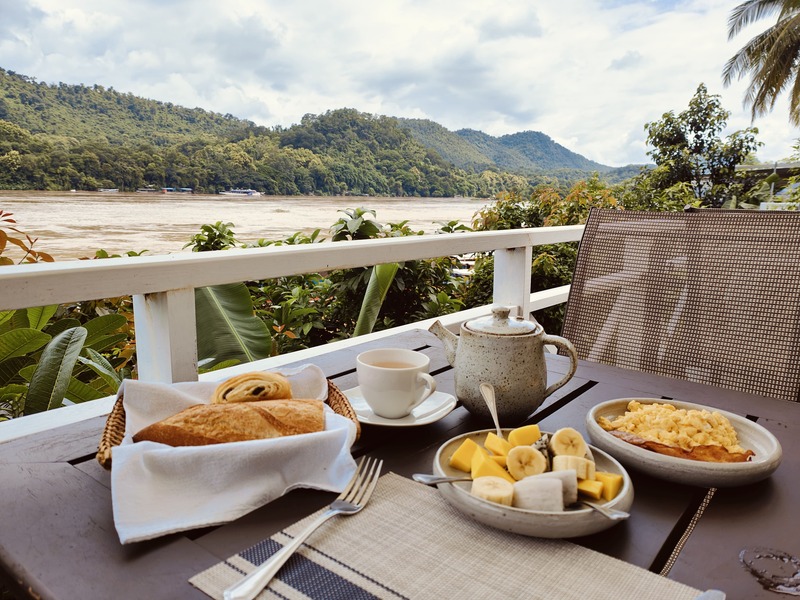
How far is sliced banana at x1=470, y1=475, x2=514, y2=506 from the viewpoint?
527 millimetres

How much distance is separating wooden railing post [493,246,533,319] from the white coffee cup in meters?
1.54

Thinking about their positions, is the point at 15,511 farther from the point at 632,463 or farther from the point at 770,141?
the point at 770,141

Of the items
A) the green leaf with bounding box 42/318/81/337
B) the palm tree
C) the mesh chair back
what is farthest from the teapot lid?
the palm tree

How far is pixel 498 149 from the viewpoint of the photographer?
11117 mm

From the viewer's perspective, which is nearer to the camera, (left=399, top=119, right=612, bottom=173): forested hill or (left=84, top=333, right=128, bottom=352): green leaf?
(left=84, top=333, right=128, bottom=352): green leaf

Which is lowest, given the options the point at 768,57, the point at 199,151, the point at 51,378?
the point at 51,378

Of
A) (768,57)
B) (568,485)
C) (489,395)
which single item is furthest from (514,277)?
(768,57)

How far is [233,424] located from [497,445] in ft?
1.04

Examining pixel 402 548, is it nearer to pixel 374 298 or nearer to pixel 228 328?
pixel 228 328

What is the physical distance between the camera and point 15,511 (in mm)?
576

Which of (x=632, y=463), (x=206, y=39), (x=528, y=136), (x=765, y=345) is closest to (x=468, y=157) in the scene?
(x=528, y=136)

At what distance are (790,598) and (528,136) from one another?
12776mm

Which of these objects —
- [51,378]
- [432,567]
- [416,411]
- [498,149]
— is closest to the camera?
[432,567]

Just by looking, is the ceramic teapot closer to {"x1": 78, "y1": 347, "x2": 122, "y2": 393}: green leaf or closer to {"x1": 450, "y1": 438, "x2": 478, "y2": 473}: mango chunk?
{"x1": 450, "y1": 438, "x2": 478, "y2": 473}: mango chunk
